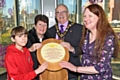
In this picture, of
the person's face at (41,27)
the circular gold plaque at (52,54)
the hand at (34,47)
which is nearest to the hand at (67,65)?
the circular gold plaque at (52,54)

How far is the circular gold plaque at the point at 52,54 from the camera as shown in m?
1.75

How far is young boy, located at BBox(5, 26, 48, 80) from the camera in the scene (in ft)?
5.47

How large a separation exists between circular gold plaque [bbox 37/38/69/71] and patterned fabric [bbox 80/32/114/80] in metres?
0.20

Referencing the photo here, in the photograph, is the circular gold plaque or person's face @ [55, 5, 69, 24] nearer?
the circular gold plaque

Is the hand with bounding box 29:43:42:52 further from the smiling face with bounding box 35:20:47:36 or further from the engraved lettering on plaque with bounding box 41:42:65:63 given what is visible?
the smiling face with bounding box 35:20:47:36

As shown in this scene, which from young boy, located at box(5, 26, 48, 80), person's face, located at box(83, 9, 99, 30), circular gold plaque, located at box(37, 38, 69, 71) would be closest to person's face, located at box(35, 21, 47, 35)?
circular gold plaque, located at box(37, 38, 69, 71)

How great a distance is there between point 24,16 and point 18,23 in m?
0.24

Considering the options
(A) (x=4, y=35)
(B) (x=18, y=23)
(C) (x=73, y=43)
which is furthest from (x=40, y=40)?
(B) (x=18, y=23)

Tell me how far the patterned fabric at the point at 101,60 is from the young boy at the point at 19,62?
36cm

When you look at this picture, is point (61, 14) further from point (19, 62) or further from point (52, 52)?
point (19, 62)

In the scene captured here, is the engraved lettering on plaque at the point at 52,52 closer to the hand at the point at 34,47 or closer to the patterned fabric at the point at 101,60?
the hand at the point at 34,47

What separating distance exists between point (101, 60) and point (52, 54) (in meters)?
0.46

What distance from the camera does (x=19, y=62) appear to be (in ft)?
5.64

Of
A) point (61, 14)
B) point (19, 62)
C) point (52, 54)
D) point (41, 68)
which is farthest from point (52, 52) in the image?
point (61, 14)
